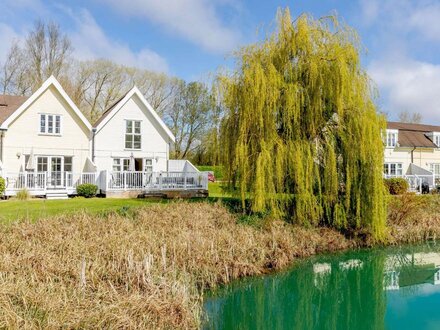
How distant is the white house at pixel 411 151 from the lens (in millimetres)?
Answer: 31688

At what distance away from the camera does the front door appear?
2144 cm

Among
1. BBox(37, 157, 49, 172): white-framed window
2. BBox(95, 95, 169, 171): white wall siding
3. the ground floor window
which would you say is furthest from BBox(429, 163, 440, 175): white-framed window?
BBox(37, 157, 49, 172): white-framed window

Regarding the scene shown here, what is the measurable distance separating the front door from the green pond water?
47.7 feet

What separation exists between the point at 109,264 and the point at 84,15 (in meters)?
10.1

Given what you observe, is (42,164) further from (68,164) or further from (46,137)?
(46,137)

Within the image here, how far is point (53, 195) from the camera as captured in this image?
19.8 meters

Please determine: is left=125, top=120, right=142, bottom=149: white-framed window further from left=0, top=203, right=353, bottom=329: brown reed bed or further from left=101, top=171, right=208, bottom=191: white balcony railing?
left=0, top=203, right=353, bottom=329: brown reed bed

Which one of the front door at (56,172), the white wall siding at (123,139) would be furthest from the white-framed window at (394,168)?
the front door at (56,172)

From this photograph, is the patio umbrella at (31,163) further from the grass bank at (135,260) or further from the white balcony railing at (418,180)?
the white balcony railing at (418,180)

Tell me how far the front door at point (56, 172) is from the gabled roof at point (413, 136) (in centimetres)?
2542

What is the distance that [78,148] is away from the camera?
23094mm

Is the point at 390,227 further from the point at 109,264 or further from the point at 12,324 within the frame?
the point at 12,324

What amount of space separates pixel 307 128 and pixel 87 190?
38.2 feet

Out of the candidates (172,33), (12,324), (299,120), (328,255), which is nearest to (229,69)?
(299,120)
